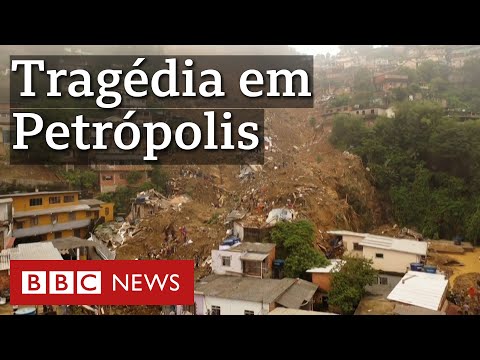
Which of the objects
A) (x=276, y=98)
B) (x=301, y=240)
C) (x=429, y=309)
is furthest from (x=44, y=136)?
(x=429, y=309)

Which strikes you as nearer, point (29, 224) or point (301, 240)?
point (29, 224)

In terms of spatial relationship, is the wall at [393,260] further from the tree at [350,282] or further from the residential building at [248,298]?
the residential building at [248,298]

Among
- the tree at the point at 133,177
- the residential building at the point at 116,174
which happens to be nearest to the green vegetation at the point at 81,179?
the residential building at the point at 116,174

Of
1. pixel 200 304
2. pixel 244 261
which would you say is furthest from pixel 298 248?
pixel 200 304

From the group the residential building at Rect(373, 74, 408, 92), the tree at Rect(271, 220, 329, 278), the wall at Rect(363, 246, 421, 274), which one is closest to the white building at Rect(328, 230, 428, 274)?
the wall at Rect(363, 246, 421, 274)

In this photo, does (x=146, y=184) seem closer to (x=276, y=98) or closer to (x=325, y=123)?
(x=276, y=98)
